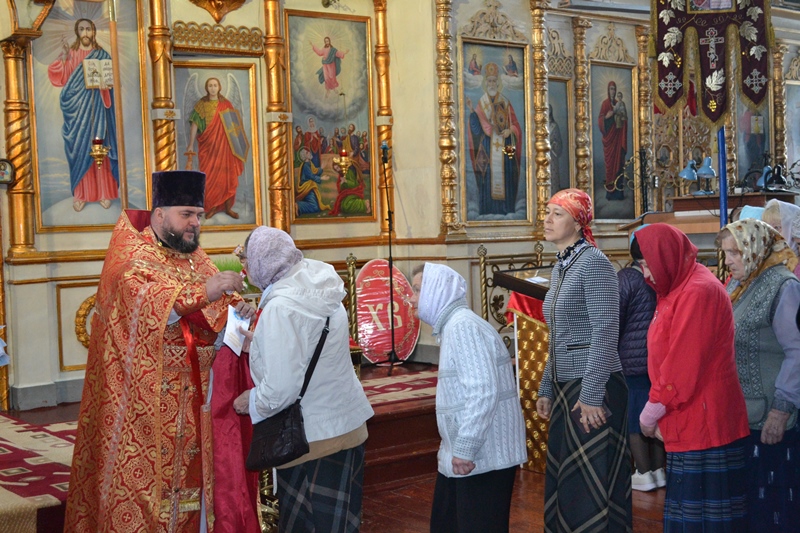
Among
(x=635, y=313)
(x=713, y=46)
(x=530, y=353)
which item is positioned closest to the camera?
(x=635, y=313)

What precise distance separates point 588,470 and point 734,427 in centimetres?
63

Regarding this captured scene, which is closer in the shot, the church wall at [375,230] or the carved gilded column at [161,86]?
the church wall at [375,230]

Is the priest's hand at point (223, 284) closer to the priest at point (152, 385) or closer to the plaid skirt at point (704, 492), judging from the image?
the priest at point (152, 385)

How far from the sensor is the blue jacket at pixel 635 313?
5238 mm

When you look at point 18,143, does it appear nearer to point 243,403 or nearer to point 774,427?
point 243,403

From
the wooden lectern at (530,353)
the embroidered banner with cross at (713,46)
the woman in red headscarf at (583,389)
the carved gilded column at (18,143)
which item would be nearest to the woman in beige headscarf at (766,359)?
the woman in red headscarf at (583,389)

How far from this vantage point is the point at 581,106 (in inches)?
439

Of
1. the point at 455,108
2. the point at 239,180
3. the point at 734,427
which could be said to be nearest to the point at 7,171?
the point at 239,180

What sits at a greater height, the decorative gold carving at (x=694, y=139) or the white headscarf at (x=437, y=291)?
the decorative gold carving at (x=694, y=139)

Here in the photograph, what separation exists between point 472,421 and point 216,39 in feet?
21.6

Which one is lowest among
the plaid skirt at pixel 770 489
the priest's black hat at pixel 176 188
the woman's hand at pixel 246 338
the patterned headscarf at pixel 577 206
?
the plaid skirt at pixel 770 489

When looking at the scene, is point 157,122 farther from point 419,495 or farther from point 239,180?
point 419,495

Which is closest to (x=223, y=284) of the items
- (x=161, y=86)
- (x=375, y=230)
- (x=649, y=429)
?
(x=649, y=429)

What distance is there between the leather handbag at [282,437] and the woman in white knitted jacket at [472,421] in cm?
52
